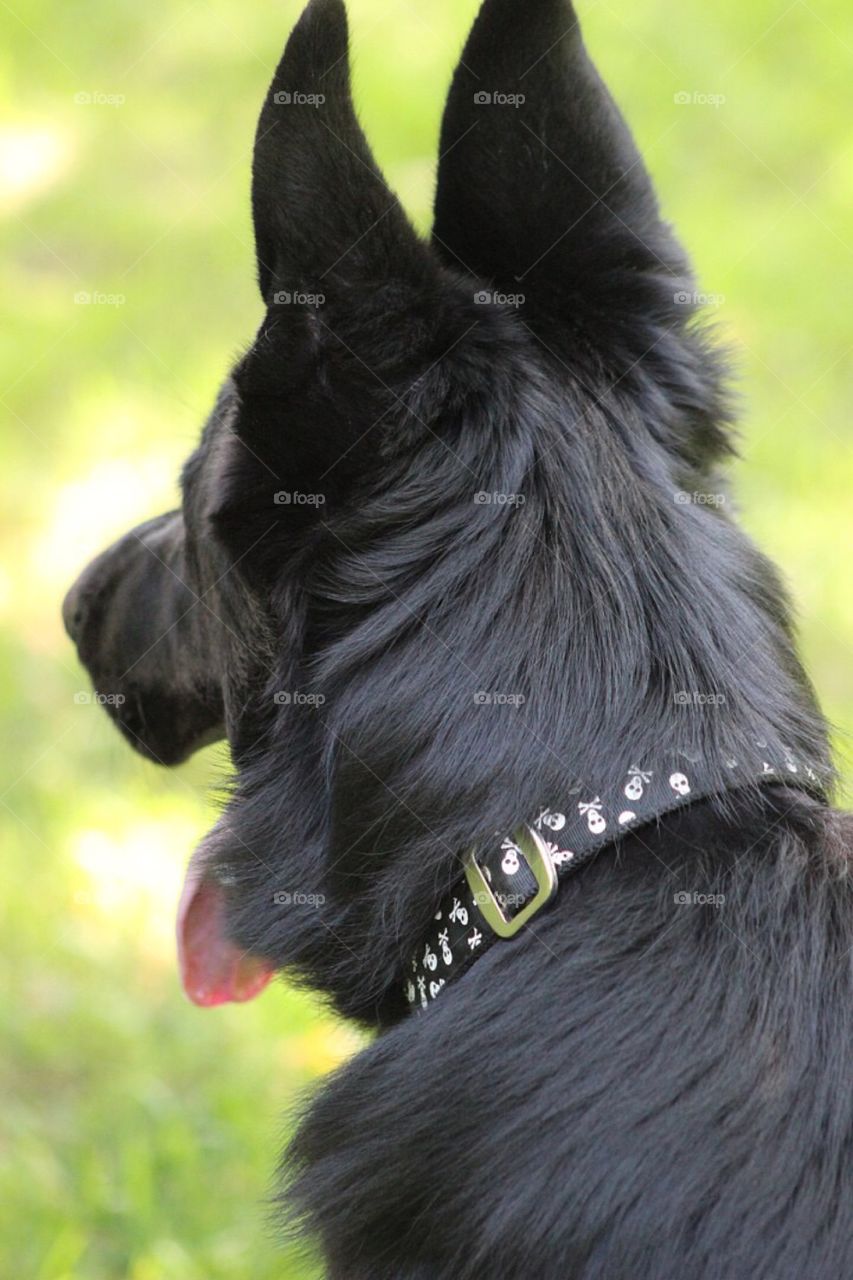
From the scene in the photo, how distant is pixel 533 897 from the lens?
5.35ft

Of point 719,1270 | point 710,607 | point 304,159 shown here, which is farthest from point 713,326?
point 719,1270

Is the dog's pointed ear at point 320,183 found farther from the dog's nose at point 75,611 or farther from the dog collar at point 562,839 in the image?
the dog's nose at point 75,611

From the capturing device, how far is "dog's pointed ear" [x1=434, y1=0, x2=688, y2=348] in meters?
2.01

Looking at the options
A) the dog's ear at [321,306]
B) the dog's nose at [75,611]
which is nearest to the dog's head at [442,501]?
the dog's ear at [321,306]

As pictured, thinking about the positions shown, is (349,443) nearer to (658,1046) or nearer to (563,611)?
(563,611)

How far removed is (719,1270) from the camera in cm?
150

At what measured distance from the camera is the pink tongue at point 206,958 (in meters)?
2.38

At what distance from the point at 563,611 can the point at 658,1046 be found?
0.53 m

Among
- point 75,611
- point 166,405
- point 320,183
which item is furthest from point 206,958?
point 166,405

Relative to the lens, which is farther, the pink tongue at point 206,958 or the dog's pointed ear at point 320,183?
the pink tongue at point 206,958

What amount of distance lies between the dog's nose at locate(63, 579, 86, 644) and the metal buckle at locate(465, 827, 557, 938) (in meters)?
1.31

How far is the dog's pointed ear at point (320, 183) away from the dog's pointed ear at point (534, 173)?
27cm

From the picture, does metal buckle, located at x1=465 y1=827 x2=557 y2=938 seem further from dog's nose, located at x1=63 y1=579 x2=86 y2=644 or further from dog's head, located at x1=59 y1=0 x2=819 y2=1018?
dog's nose, located at x1=63 y1=579 x2=86 y2=644

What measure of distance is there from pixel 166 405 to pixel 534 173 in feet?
11.7
